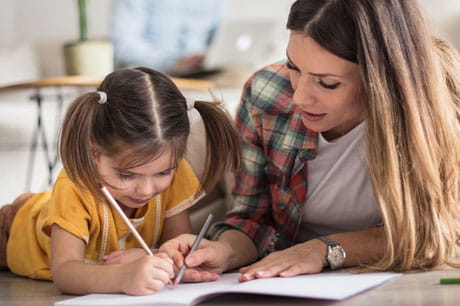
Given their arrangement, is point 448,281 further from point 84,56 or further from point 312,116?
point 84,56

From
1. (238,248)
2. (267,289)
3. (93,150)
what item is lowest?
Result: (238,248)

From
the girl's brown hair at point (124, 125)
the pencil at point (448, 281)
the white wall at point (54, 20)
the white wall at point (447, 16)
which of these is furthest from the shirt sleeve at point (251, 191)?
the white wall at point (54, 20)

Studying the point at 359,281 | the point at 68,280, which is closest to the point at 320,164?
the point at 359,281

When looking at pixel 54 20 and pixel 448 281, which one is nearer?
pixel 448 281

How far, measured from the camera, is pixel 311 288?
0.95 metres

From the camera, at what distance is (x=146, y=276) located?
992 millimetres

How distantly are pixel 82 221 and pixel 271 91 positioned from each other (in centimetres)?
47

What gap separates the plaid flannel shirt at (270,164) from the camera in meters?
1.36

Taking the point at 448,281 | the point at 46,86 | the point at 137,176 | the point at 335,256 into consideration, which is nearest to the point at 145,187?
the point at 137,176

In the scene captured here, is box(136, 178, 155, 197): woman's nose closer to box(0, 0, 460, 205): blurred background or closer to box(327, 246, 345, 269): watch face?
box(327, 246, 345, 269): watch face

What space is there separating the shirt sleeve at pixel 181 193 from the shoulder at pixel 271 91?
20 centimetres

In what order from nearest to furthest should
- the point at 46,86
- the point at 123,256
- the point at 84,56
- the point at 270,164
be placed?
the point at 123,256
the point at 270,164
the point at 46,86
the point at 84,56

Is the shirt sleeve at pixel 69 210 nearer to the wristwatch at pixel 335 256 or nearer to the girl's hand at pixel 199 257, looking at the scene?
the girl's hand at pixel 199 257

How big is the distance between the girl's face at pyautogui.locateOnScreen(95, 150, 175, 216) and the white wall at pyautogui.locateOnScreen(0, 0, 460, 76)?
2.57 metres
